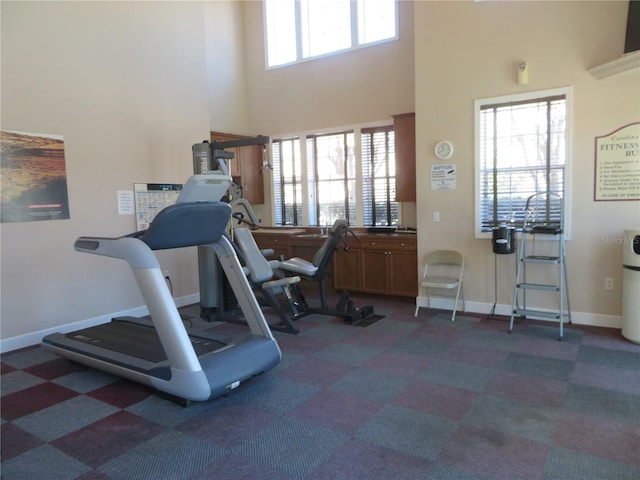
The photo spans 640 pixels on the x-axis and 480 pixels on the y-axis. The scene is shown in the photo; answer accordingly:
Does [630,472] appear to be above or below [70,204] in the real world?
below

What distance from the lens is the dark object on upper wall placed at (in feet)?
13.5

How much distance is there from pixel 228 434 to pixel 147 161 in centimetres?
396

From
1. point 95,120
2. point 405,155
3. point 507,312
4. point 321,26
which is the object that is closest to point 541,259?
point 507,312

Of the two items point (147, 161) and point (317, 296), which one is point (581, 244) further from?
point (147, 161)

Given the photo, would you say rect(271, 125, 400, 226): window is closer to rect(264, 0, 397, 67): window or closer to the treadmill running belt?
rect(264, 0, 397, 67): window

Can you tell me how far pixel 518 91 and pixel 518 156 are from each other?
70 cm

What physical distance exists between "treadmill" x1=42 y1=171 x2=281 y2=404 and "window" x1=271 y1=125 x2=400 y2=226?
3826 millimetres

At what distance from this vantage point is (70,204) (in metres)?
4.89

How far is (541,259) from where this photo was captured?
4.59 meters

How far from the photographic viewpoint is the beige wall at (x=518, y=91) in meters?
4.46

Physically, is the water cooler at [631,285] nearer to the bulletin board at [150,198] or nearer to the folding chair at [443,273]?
the folding chair at [443,273]

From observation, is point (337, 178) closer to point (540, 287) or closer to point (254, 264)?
point (254, 264)

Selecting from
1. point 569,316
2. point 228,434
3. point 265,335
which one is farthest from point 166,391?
point 569,316

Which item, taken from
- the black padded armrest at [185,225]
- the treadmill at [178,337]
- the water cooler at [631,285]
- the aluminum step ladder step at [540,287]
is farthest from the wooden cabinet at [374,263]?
the black padded armrest at [185,225]
